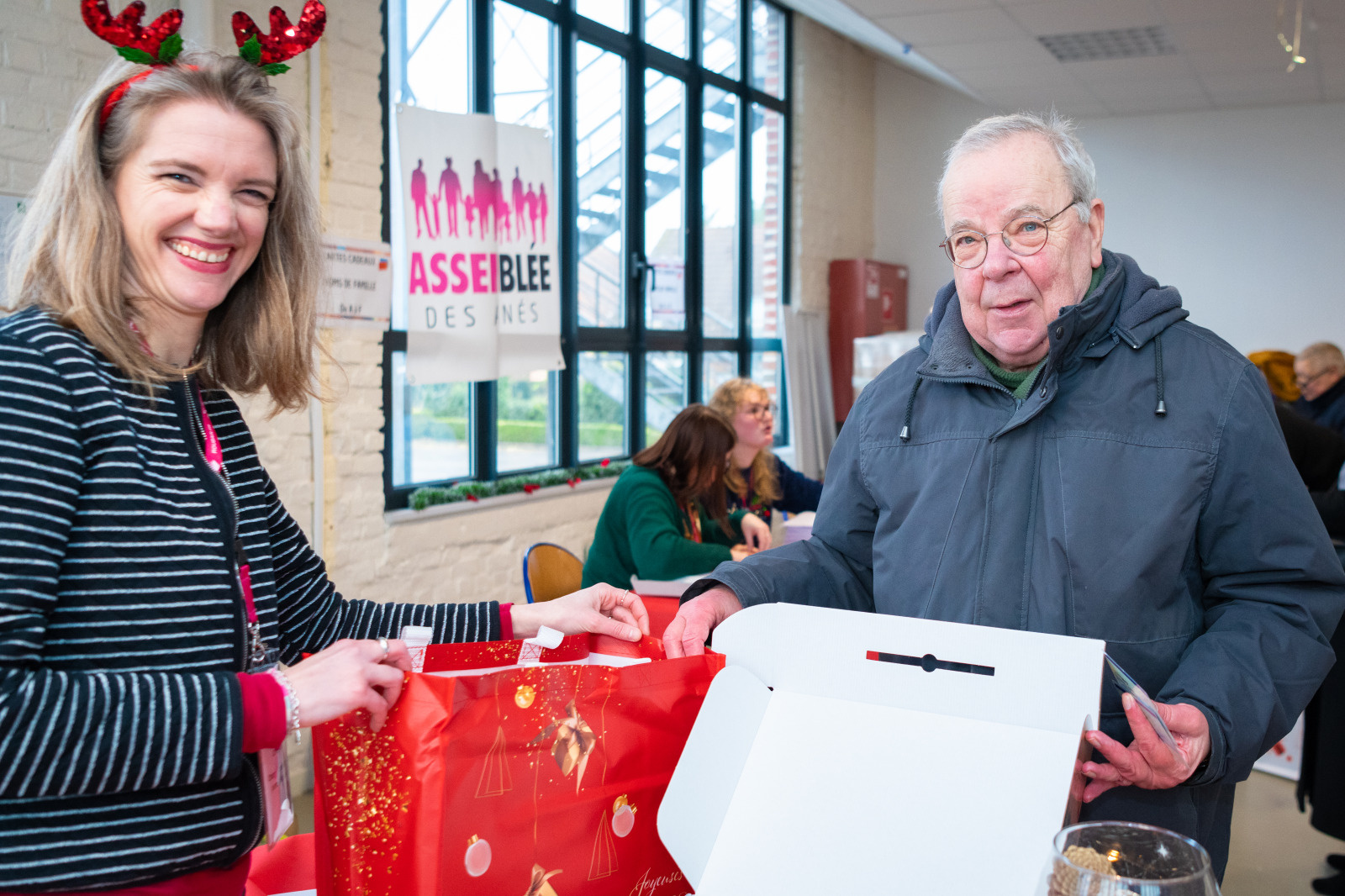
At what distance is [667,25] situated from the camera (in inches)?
241

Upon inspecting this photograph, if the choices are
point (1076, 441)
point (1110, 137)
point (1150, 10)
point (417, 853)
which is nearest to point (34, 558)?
point (417, 853)

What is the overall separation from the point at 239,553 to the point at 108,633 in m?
0.16

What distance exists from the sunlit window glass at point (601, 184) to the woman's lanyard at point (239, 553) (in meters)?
4.41

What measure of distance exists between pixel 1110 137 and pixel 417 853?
813cm

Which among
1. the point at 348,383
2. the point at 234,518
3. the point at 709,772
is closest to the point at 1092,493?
the point at 709,772

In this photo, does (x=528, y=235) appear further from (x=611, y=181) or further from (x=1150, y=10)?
(x=1150, y=10)

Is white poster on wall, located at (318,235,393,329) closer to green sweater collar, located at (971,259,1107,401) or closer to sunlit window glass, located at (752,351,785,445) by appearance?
green sweater collar, located at (971,259,1107,401)

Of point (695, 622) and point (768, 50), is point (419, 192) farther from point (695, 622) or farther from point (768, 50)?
point (768, 50)

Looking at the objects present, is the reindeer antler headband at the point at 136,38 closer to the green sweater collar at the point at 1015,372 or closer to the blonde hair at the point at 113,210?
the blonde hair at the point at 113,210

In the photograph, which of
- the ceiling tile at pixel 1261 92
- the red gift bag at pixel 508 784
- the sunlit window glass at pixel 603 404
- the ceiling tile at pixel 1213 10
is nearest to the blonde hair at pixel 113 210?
the red gift bag at pixel 508 784

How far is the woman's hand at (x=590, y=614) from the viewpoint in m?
1.18

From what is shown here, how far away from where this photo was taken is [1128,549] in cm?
113

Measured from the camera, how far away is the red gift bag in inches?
34.8

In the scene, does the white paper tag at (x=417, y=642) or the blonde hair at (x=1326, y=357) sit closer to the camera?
the white paper tag at (x=417, y=642)
